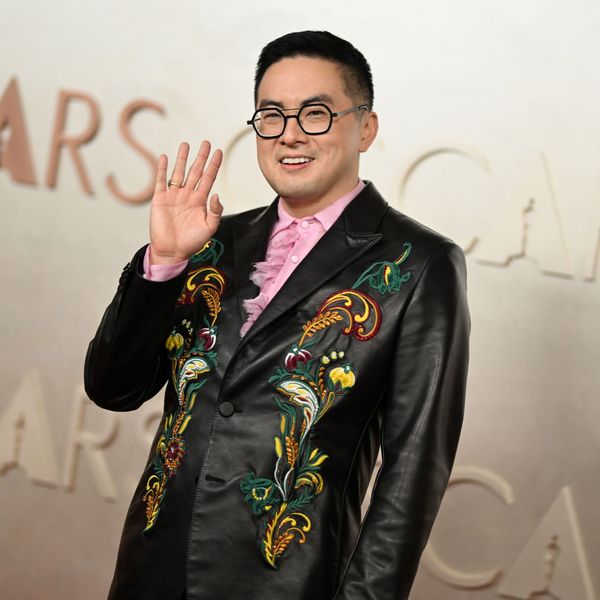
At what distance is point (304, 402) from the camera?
172 centimetres

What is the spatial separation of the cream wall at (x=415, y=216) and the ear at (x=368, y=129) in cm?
120

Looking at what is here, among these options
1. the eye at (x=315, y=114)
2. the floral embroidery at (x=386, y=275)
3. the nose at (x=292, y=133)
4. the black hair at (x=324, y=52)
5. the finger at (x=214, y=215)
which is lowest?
the floral embroidery at (x=386, y=275)

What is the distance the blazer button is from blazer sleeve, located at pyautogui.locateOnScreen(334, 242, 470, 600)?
0.28 m

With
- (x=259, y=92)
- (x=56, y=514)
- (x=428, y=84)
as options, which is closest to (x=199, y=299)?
A: (x=259, y=92)

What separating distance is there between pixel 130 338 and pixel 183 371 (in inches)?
4.7

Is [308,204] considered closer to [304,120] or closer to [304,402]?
[304,120]

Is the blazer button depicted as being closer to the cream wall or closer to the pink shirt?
the pink shirt

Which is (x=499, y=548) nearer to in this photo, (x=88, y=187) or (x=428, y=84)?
(x=428, y=84)

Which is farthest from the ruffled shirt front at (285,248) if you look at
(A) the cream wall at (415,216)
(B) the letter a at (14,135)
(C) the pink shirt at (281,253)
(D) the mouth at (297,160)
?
(B) the letter a at (14,135)

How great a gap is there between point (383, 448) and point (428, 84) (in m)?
1.77

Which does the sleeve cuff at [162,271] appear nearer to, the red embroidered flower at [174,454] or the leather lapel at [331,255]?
the leather lapel at [331,255]

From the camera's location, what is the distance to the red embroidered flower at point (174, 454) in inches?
70.6

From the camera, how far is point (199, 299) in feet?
6.28

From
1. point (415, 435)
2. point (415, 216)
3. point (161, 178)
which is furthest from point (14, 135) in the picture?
point (415, 435)
